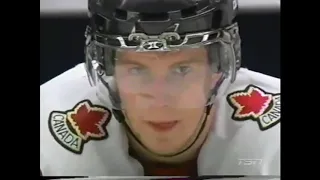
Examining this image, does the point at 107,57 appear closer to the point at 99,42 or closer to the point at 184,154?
the point at 99,42

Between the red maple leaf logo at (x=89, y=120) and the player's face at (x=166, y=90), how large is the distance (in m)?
0.05

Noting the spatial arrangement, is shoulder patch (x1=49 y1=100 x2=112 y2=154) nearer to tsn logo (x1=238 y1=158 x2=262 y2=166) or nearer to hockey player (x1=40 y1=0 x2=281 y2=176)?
hockey player (x1=40 y1=0 x2=281 y2=176)

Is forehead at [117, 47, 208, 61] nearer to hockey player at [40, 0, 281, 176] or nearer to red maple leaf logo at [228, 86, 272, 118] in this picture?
hockey player at [40, 0, 281, 176]

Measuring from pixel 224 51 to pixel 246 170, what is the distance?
26 centimetres

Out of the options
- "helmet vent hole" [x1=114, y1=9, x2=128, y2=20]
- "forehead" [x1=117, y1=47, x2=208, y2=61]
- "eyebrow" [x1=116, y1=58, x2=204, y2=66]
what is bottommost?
"eyebrow" [x1=116, y1=58, x2=204, y2=66]

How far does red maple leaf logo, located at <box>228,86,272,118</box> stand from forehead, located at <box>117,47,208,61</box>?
12cm

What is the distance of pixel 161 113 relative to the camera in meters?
1.40

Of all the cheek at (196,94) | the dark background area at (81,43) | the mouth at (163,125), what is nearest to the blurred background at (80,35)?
the dark background area at (81,43)

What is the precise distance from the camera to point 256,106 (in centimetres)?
141

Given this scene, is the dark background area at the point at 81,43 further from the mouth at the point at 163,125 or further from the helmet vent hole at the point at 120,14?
the mouth at the point at 163,125

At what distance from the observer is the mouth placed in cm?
141

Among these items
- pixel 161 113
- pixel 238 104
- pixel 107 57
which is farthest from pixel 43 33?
pixel 238 104

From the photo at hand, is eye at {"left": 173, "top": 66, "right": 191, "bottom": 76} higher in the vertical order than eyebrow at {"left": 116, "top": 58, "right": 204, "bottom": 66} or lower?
lower

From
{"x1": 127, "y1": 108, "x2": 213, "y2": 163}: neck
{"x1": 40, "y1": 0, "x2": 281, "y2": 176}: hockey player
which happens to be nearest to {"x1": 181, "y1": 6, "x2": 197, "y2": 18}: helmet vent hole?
{"x1": 40, "y1": 0, "x2": 281, "y2": 176}: hockey player
